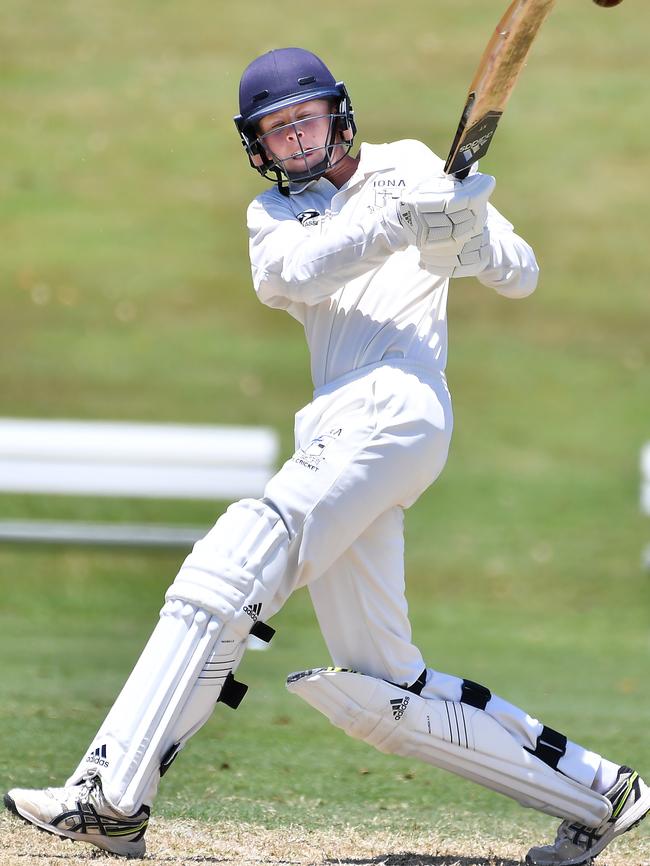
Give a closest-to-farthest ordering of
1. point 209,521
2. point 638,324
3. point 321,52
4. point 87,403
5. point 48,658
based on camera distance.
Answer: point 48,658 → point 209,521 → point 87,403 → point 638,324 → point 321,52

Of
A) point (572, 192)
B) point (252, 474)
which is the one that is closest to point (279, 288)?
point (252, 474)

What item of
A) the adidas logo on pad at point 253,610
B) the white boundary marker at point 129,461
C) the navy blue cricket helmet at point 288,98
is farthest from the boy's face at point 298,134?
the white boundary marker at point 129,461

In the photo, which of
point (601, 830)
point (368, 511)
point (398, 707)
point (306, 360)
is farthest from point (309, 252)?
point (306, 360)

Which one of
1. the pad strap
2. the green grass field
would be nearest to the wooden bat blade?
the pad strap

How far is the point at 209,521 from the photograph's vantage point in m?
8.86

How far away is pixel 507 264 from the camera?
3.36m

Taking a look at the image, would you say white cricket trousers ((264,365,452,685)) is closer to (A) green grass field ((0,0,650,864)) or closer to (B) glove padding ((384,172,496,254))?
(B) glove padding ((384,172,496,254))

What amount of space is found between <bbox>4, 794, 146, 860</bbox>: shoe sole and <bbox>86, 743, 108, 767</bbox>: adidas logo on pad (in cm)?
15

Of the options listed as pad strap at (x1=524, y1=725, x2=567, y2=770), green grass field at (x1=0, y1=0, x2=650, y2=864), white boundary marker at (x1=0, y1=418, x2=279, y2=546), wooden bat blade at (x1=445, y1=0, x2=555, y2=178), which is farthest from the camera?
white boundary marker at (x1=0, y1=418, x2=279, y2=546)

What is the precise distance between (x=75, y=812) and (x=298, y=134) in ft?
5.09

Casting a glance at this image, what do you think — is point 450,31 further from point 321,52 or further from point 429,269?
point 429,269

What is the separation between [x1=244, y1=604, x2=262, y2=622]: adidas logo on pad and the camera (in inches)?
123

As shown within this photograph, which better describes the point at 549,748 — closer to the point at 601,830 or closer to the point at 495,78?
the point at 601,830

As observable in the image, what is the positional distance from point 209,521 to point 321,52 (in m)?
5.39
